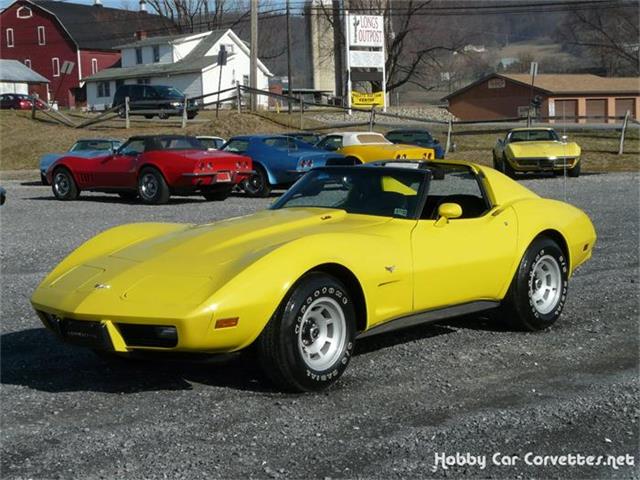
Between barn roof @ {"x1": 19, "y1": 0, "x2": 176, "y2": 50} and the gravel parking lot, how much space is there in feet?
251

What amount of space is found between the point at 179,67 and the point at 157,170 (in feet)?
163

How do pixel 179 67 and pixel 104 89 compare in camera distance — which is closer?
pixel 179 67

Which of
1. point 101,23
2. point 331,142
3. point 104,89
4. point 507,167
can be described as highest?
point 101,23

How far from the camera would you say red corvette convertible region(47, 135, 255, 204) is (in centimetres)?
1834

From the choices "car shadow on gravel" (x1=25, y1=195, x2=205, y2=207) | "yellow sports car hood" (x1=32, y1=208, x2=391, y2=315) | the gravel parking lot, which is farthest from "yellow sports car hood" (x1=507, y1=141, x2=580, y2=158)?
"yellow sports car hood" (x1=32, y1=208, x2=391, y2=315)

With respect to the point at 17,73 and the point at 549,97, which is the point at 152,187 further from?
the point at 17,73

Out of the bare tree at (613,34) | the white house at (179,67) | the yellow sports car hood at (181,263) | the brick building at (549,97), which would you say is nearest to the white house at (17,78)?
the white house at (179,67)

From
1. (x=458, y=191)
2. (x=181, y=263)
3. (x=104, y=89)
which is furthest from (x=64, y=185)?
(x=104, y=89)

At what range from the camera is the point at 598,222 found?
14.1 metres

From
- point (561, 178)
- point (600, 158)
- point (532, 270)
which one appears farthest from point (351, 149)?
point (532, 270)

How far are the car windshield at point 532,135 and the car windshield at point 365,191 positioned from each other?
19132 mm

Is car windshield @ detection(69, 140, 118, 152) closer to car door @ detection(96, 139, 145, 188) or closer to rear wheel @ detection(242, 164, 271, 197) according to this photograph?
car door @ detection(96, 139, 145, 188)

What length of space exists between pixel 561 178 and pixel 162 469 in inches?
852

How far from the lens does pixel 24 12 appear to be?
82.2 metres
